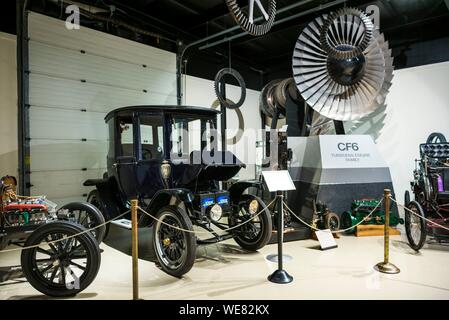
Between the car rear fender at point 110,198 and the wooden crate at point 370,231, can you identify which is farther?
the wooden crate at point 370,231

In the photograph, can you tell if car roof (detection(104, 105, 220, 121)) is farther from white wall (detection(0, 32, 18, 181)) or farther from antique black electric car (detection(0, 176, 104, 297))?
white wall (detection(0, 32, 18, 181))

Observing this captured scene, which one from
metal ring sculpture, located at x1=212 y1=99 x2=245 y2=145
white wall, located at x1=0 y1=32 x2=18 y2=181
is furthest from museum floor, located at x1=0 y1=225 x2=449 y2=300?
metal ring sculpture, located at x1=212 y1=99 x2=245 y2=145

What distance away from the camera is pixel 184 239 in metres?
3.05

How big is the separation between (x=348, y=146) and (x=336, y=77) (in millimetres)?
1289

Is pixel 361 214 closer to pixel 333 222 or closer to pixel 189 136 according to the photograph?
pixel 333 222

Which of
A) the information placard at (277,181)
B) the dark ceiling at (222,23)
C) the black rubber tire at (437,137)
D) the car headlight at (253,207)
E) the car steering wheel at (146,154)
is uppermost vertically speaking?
the dark ceiling at (222,23)

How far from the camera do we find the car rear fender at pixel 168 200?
130 inches

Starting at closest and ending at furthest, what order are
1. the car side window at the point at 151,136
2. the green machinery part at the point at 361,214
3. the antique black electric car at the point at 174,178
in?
the antique black electric car at the point at 174,178 → the car side window at the point at 151,136 → the green machinery part at the point at 361,214

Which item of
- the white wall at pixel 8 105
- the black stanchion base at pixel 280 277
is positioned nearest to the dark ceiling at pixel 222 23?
the white wall at pixel 8 105

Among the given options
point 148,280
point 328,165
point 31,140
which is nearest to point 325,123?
point 328,165

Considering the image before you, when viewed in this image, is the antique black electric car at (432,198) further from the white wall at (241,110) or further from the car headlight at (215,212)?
the white wall at (241,110)

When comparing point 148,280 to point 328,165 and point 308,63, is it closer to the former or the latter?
point 328,165

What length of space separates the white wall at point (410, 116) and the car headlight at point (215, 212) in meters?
5.19

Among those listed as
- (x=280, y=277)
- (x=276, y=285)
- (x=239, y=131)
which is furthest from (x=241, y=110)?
(x=276, y=285)
